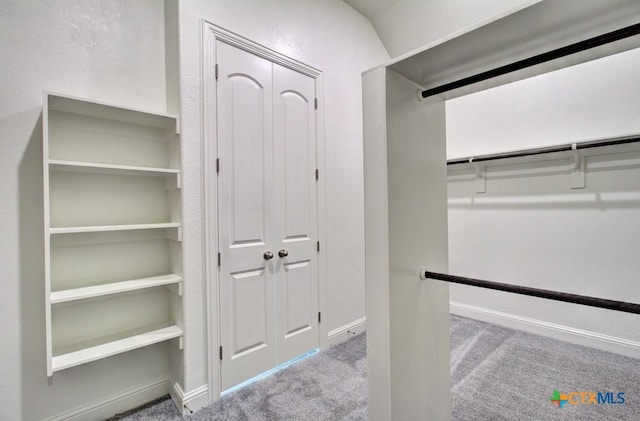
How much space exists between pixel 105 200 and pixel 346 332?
6.87 feet

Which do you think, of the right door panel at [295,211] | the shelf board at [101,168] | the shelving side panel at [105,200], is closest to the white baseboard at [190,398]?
the right door panel at [295,211]

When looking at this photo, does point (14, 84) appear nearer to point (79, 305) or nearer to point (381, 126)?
point (79, 305)

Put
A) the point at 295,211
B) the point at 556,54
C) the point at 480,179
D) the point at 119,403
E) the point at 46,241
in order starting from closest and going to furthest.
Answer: the point at 556,54
the point at 46,241
the point at 119,403
the point at 295,211
the point at 480,179

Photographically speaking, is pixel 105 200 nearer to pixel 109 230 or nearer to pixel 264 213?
pixel 109 230

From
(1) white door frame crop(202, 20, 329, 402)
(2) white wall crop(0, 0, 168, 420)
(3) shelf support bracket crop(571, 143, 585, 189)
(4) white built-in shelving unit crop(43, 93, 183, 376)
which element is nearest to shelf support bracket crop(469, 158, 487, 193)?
(3) shelf support bracket crop(571, 143, 585, 189)

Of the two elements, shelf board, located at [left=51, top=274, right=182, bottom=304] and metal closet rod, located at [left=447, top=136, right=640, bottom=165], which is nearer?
shelf board, located at [left=51, top=274, right=182, bottom=304]

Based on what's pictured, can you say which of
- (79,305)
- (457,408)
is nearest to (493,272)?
(457,408)

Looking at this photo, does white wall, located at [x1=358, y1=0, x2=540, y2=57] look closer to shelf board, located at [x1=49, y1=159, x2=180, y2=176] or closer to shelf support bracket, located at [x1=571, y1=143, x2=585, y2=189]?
shelf support bracket, located at [x1=571, y1=143, x2=585, y2=189]

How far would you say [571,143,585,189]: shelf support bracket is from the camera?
7.89 feet

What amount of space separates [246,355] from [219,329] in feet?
0.96

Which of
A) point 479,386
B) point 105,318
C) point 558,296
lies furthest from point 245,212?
point 479,386

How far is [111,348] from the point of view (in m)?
1.56

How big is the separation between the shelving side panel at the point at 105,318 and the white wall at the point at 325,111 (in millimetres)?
254

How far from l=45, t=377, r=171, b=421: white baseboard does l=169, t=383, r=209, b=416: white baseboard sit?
A: 0.34 ft
